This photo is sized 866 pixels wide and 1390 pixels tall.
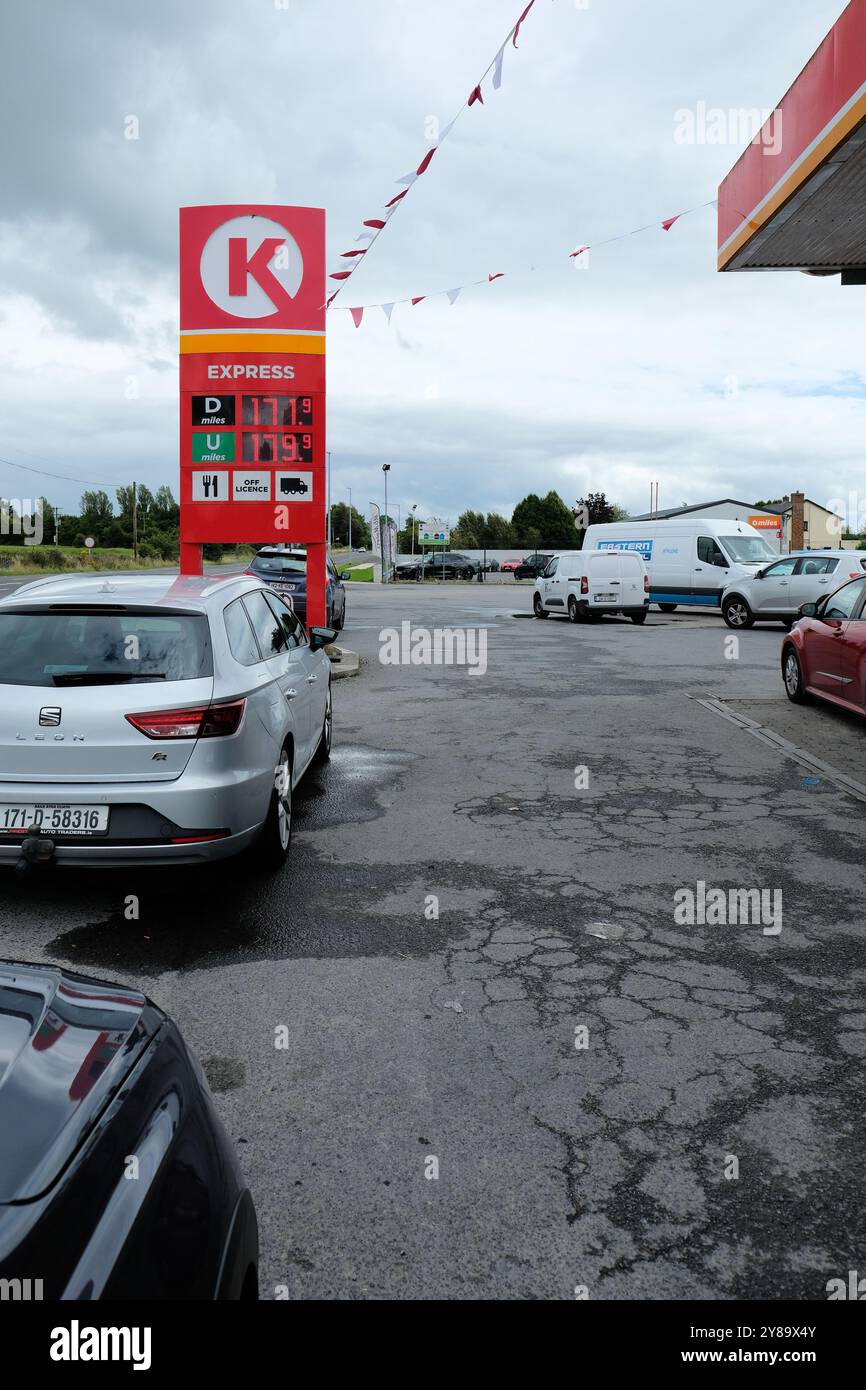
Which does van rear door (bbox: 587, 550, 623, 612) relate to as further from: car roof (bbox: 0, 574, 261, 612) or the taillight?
the taillight

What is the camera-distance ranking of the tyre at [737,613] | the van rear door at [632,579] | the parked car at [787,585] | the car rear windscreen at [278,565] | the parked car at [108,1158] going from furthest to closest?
1. the van rear door at [632,579]
2. the tyre at [737,613]
3. the car rear windscreen at [278,565]
4. the parked car at [787,585]
5. the parked car at [108,1158]

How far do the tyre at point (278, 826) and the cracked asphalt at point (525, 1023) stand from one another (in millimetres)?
126

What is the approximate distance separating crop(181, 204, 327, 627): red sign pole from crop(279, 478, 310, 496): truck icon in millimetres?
13

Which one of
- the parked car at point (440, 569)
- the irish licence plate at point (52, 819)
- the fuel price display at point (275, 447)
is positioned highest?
the fuel price display at point (275, 447)

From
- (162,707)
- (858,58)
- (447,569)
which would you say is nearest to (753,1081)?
(162,707)

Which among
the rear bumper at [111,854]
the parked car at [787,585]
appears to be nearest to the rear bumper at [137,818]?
the rear bumper at [111,854]

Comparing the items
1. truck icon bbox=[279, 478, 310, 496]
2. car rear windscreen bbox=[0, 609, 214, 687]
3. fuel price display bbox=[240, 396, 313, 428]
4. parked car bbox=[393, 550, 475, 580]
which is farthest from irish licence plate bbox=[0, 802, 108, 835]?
parked car bbox=[393, 550, 475, 580]

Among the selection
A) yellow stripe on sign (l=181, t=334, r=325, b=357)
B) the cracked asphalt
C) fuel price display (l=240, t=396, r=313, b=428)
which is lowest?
the cracked asphalt

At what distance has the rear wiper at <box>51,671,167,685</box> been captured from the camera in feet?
16.3

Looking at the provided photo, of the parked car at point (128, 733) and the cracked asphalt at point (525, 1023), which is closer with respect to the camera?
the cracked asphalt at point (525, 1023)

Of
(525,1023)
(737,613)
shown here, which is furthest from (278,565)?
(525,1023)

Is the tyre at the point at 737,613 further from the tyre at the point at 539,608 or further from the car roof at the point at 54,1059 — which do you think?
the car roof at the point at 54,1059

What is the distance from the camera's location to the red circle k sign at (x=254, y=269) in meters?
14.0

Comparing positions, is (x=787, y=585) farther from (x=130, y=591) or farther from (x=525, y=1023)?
(x=525, y=1023)
